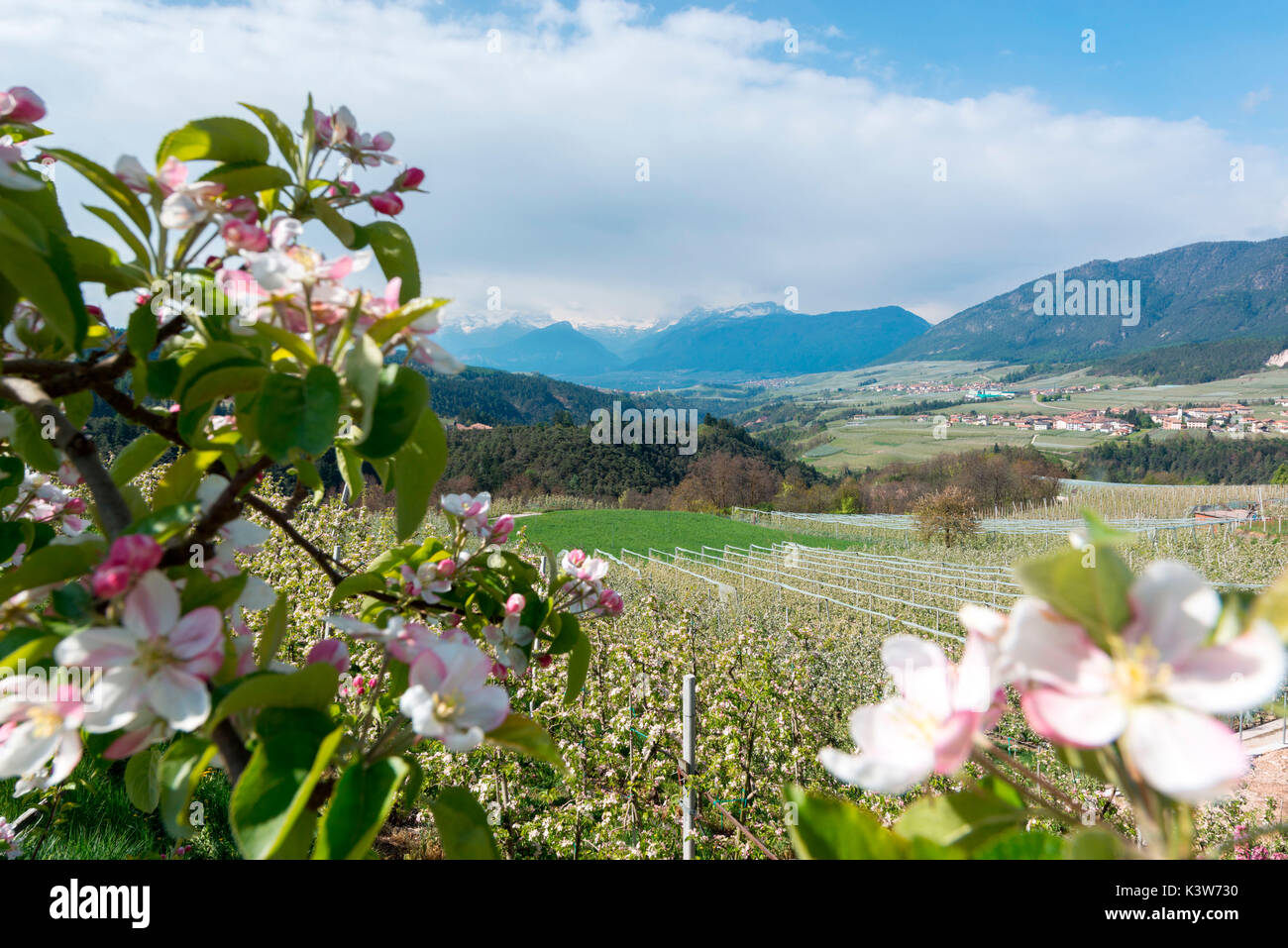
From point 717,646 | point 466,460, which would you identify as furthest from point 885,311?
point 717,646

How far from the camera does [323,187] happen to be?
70cm

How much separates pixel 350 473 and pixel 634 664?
2.86 m

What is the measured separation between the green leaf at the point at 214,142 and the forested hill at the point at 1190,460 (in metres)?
54.3

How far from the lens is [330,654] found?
0.52m

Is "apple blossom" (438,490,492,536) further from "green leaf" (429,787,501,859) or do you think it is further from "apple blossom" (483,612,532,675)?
"green leaf" (429,787,501,859)

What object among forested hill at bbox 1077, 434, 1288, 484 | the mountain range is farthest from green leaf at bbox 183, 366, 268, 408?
the mountain range

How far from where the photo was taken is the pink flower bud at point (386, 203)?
71 centimetres

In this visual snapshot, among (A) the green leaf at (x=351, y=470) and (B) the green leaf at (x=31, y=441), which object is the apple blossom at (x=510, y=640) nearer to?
(A) the green leaf at (x=351, y=470)

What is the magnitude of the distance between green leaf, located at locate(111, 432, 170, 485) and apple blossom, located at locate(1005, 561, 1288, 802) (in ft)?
2.49

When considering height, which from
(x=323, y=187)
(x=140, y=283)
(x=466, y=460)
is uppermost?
(x=323, y=187)

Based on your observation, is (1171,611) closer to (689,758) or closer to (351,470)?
(351,470)

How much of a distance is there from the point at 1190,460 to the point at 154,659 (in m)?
62.1

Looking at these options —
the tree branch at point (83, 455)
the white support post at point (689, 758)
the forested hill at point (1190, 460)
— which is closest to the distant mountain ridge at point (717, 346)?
the forested hill at point (1190, 460)
